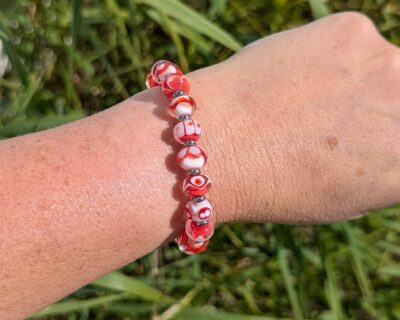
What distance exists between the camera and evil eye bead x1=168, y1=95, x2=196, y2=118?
86cm

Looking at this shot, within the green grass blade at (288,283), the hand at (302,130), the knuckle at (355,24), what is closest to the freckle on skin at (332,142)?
the hand at (302,130)

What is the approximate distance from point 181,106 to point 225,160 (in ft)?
0.44

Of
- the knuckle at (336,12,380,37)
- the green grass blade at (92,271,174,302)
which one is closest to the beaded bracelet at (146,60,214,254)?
the green grass blade at (92,271,174,302)

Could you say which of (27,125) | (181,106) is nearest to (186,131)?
(181,106)

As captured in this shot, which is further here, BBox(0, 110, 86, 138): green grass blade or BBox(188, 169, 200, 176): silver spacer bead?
BBox(0, 110, 86, 138): green grass blade

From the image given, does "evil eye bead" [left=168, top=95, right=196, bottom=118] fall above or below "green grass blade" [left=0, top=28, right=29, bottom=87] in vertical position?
below

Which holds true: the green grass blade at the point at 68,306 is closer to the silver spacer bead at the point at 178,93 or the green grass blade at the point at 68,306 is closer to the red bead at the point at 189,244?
the red bead at the point at 189,244

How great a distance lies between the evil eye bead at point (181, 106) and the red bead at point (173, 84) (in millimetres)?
17

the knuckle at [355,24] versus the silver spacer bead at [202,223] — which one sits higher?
the knuckle at [355,24]

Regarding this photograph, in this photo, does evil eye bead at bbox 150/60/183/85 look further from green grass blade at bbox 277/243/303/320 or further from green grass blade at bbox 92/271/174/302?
green grass blade at bbox 277/243/303/320

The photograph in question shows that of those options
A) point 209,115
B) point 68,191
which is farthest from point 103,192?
point 209,115

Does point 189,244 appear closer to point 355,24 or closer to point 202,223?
point 202,223

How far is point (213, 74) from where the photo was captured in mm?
980

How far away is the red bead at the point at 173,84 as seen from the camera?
34.5 inches
